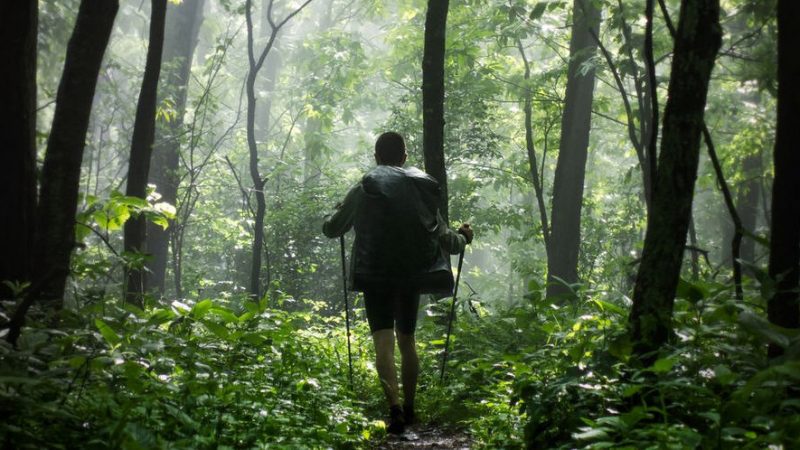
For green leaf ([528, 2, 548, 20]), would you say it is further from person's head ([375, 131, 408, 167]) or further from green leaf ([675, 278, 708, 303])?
green leaf ([675, 278, 708, 303])

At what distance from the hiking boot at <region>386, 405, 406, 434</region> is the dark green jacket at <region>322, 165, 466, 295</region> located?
90 centimetres

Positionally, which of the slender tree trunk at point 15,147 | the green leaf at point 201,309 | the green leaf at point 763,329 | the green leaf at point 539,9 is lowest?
the green leaf at point 201,309

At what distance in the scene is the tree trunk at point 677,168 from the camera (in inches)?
152

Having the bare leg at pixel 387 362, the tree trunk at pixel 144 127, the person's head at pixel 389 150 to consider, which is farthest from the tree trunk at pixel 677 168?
the tree trunk at pixel 144 127

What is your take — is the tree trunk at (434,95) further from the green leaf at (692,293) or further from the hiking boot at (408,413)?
the green leaf at (692,293)

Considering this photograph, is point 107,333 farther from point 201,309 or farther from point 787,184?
A: point 787,184

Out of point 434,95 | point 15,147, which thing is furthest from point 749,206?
point 15,147

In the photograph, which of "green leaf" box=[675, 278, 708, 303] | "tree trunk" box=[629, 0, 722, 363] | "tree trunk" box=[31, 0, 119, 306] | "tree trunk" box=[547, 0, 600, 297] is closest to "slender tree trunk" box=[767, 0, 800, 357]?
"green leaf" box=[675, 278, 708, 303]

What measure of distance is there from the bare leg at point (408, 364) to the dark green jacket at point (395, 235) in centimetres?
39

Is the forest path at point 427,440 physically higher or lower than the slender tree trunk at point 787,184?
lower

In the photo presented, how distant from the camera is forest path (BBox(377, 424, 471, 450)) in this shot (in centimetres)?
513

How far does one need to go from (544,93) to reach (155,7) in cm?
913

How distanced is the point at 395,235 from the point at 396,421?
136 cm

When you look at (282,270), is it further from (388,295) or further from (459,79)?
(388,295)
